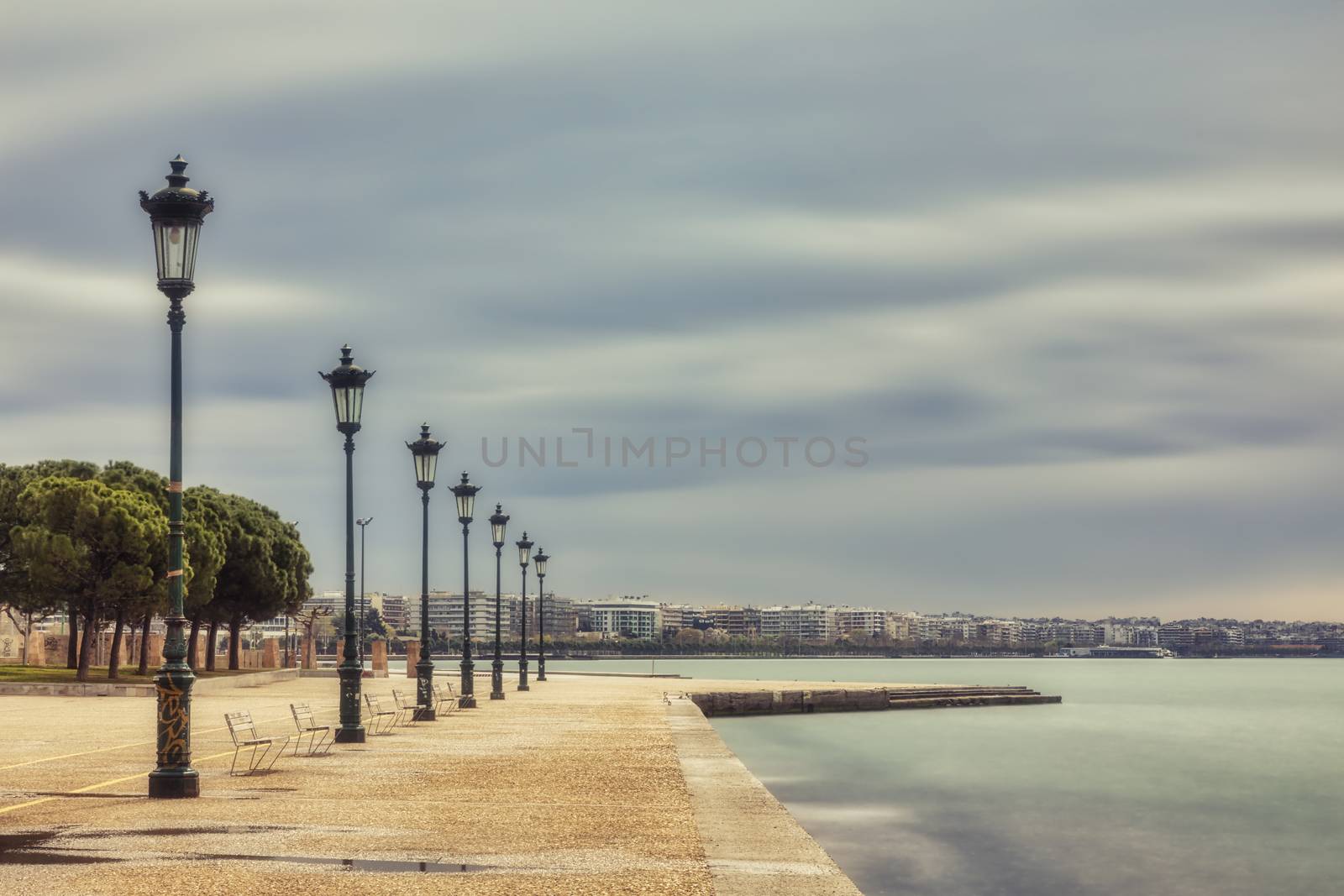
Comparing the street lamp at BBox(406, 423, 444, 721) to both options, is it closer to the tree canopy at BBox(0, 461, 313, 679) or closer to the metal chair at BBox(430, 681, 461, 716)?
the metal chair at BBox(430, 681, 461, 716)

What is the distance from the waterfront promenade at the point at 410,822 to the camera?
11.8 metres

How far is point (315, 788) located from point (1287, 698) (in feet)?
478

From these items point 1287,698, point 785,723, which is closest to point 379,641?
point 785,723

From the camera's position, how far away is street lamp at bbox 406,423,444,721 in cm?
3350

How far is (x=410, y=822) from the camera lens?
1542cm

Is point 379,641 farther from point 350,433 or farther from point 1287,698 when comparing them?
point 1287,698

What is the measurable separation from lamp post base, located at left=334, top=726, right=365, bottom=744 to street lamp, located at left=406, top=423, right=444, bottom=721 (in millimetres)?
6657

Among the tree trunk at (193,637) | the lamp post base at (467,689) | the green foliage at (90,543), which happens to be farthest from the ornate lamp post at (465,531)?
the tree trunk at (193,637)

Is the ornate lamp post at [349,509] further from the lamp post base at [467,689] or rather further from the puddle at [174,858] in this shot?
the lamp post base at [467,689]

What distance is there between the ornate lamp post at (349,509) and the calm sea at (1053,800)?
31.9 feet

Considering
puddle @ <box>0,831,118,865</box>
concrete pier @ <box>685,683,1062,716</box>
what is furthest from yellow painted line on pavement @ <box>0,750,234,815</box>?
concrete pier @ <box>685,683,1062,716</box>

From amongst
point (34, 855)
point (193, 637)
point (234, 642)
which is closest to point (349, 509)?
point (34, 855)

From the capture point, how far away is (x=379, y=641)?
90062 millimetres

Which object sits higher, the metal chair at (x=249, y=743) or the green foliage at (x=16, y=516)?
the green foliage at (x=16, y=516)
